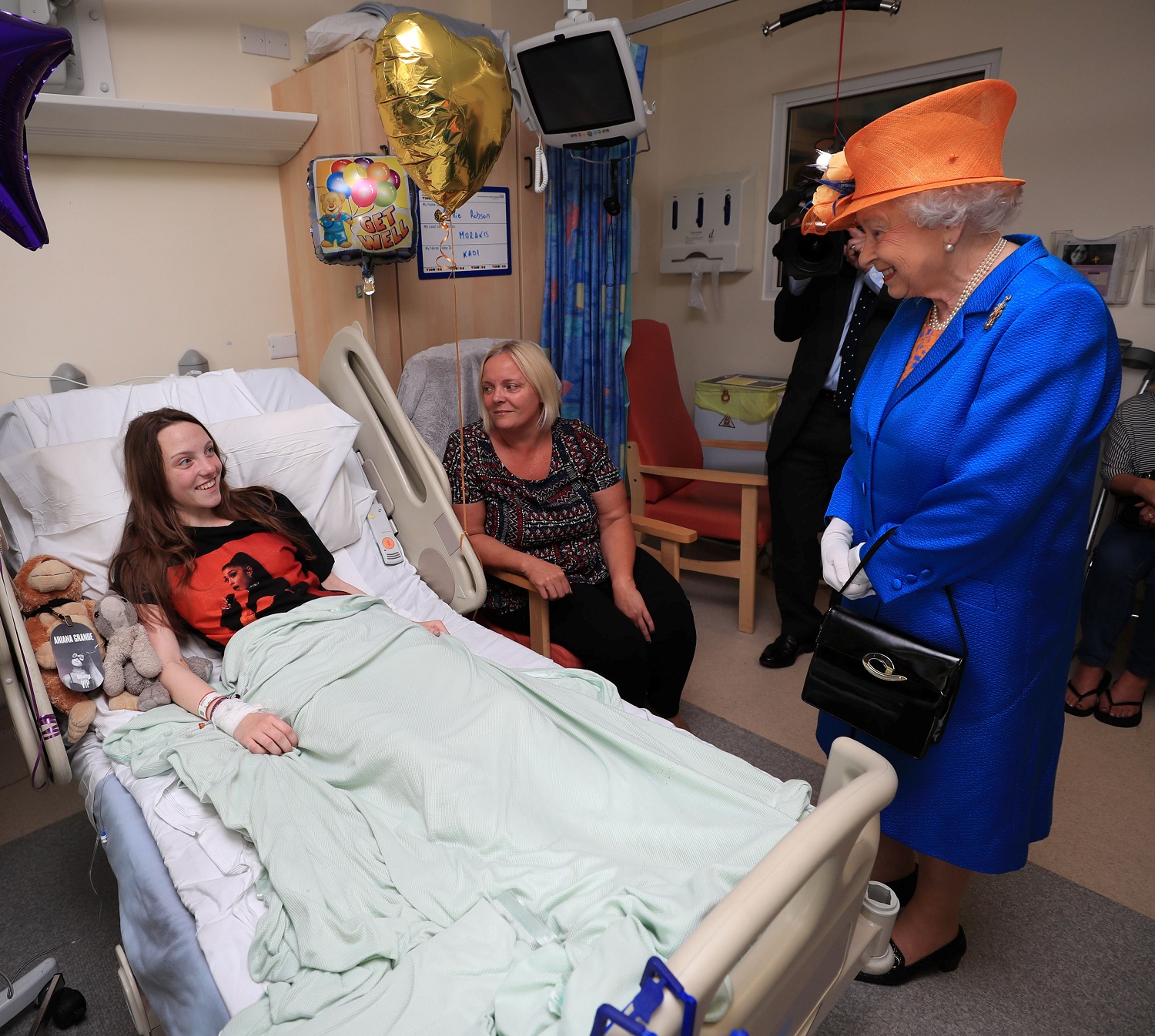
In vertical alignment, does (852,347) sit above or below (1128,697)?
above

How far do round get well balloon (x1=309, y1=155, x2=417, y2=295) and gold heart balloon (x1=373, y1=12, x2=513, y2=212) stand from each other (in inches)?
11.9

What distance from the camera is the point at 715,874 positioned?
3.71 ft

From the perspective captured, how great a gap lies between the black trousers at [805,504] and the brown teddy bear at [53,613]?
2146 mm

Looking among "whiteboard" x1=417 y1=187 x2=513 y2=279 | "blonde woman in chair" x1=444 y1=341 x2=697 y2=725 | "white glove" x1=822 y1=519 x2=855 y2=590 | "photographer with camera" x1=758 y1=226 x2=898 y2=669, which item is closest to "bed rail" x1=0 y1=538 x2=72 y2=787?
"blonde woman in chair" x1=444 y1=341 x2=697 y2=725

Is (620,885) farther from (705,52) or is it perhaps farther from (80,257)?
(705,52)

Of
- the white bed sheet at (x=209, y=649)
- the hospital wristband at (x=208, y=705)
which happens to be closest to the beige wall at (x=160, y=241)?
the white bed sheet at (x=209, y=649)

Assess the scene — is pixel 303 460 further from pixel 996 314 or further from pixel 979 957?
pixel 979 957

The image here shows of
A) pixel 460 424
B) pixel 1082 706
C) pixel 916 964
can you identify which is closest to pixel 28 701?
pixel 460 424

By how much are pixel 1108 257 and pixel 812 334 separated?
47.1 inches

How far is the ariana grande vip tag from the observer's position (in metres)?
1.59

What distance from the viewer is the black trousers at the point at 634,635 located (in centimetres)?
218

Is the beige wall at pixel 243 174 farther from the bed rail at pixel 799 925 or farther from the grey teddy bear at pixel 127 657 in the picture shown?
the bed rail at pixel 799 925

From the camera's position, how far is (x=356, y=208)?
2.23 m

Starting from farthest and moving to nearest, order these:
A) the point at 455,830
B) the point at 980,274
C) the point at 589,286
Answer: the point at 589,286
the point at 980,274
the point at 455,830
